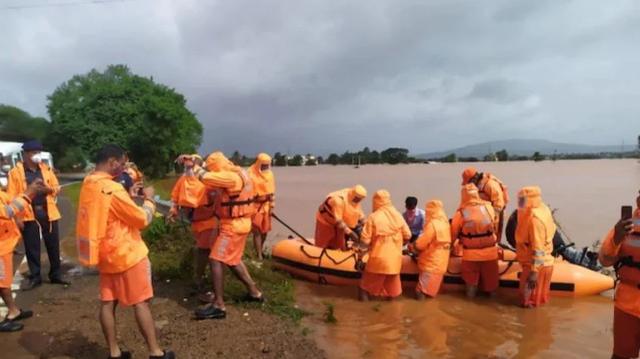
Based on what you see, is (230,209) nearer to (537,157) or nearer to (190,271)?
(190,271)

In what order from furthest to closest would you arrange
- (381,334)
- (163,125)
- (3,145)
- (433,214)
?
(163,125) < (3,145) < (433,214) < (381,334)

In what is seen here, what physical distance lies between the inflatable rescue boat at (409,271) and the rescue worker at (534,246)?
17.3 inches

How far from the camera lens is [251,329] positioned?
4680 mm

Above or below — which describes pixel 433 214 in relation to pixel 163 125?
below

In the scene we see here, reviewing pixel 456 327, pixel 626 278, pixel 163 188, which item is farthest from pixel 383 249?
pixel 163 188

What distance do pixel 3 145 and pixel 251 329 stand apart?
67.1 feet

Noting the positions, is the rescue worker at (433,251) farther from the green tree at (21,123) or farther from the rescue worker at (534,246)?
the green tree at (21,123)

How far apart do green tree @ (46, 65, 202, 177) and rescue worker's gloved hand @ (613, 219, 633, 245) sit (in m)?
32.9

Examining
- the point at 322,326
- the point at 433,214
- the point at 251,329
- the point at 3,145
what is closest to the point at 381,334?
the point at 322,326

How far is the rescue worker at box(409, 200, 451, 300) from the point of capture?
6355 mm

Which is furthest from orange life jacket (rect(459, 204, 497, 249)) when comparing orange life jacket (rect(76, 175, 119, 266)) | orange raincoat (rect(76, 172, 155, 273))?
orange life jacket (rect(76, 175, 119, 266))

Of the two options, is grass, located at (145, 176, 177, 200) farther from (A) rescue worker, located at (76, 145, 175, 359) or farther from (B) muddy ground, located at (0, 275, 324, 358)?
(A) rescue worker, located at (76, 145, 175, 359)

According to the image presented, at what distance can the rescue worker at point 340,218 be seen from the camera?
7.25 meters

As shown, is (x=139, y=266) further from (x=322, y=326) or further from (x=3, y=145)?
(x=3, y=145)
